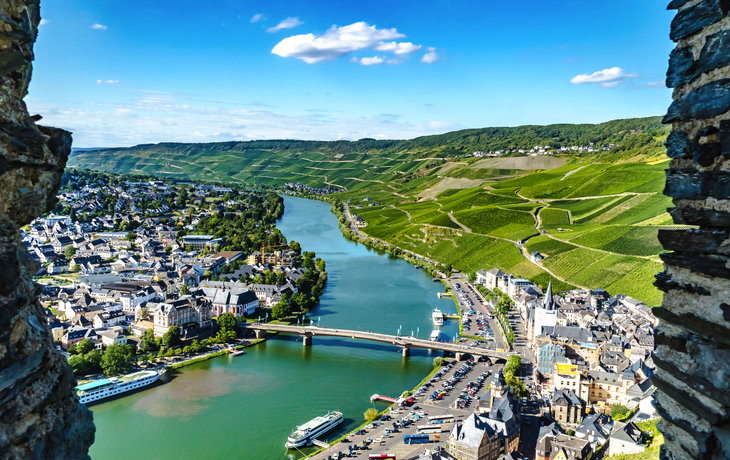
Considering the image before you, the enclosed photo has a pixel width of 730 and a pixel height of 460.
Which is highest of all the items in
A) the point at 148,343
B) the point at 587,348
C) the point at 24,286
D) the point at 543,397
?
the point at 24,286

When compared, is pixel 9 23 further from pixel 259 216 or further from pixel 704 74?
pixel 259 216

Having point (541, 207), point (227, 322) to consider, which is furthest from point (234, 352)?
point (541, 207)

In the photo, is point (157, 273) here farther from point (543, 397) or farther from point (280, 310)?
point (543, 397)

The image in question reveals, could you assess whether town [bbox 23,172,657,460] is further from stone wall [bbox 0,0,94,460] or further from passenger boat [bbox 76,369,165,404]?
stone wall [bbox 0,0,94,460]

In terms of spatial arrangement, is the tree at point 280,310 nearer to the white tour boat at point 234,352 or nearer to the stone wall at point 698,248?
the white tour boat at point 234,352

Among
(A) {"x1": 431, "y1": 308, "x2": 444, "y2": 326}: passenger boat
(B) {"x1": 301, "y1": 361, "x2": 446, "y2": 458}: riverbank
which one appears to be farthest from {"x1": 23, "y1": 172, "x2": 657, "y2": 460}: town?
(A) {"x1": 431, "y1": 308, "x2": 444, "y2": 326}: passenger boat

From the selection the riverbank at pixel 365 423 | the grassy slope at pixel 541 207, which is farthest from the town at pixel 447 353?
the grassy slope at pixel 541 207
